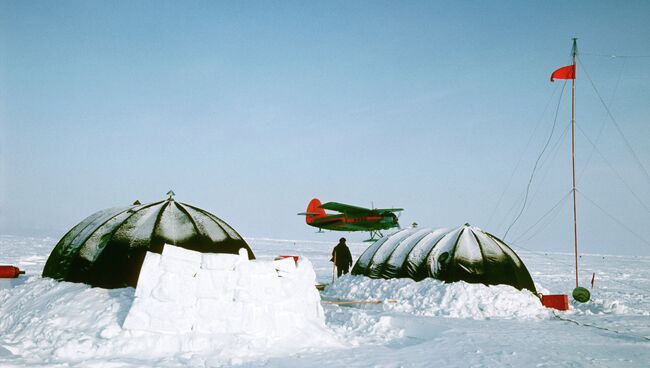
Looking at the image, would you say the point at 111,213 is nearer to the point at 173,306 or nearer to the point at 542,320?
the point at 173,306

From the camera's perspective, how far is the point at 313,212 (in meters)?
59.5

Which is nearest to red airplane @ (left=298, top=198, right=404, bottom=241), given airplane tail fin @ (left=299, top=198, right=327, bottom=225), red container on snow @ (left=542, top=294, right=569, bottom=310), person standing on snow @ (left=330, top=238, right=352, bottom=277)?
airplane tail fin @ (left=299, top=198, right=327, bottom=225)

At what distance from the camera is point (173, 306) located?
7.04 m

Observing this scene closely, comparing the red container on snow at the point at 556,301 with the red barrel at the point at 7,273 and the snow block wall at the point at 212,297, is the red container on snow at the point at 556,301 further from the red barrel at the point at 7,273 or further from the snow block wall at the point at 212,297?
the red barrel at the point at 7,273

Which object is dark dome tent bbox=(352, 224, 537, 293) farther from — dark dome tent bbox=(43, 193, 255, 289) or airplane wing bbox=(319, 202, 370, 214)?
airplane wing bbox=(319, 202, 370, 214)

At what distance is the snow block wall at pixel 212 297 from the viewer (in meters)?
6.97

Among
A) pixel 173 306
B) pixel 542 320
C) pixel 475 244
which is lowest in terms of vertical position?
pixel 542 320

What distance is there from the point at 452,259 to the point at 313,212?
45945mm

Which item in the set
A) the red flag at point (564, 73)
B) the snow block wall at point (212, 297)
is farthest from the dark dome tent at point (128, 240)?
the red flag at point (564, 73)

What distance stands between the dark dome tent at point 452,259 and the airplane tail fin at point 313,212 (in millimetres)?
37933

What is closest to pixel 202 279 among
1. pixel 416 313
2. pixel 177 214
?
pixel 177 214

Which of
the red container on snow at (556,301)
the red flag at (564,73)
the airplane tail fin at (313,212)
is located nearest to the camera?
the red container on snow at (556,301)

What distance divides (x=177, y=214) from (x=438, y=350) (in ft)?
20.5

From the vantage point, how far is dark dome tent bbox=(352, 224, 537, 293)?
1379 centimetres
